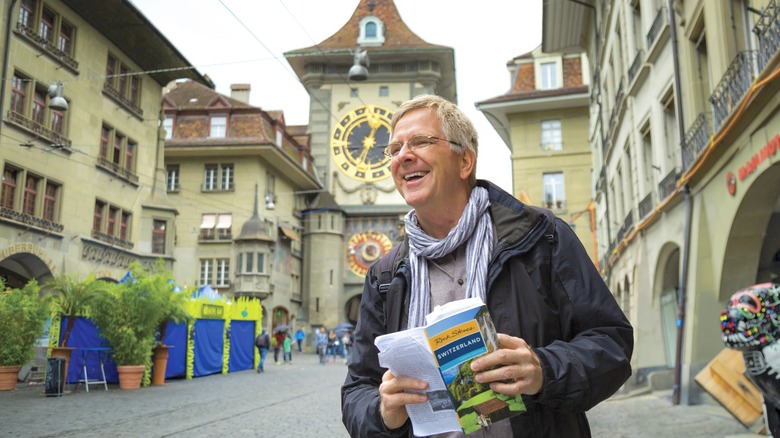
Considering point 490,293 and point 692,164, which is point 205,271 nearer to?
point 692,164

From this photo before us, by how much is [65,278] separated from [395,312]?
16441 millimetres

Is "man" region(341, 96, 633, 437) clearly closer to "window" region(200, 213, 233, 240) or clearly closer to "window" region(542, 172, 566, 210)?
"window" region(542, 172, 566, 210)

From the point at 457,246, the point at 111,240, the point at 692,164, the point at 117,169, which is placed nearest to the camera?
the point at 457,246

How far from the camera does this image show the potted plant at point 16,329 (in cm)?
1523

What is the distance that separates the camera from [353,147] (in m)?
52.0

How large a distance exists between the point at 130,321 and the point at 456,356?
53.7 feet

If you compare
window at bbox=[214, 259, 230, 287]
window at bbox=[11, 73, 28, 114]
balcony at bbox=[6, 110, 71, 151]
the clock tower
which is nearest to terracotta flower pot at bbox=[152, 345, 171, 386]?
→ balcony at bbox=[6, 110, 71, 151]

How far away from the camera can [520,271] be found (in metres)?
2.29

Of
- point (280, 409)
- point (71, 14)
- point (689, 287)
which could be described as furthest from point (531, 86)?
point (280, 409)

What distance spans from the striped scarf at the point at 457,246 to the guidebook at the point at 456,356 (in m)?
0.39

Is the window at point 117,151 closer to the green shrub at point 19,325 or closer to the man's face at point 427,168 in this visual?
the green shrub at point 19,325

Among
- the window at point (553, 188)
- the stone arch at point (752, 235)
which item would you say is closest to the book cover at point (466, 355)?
the stone arch at point (752, 235)

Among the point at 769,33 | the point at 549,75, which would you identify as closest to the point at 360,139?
the point at 549,75

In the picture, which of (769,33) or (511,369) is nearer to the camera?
(511,369)
